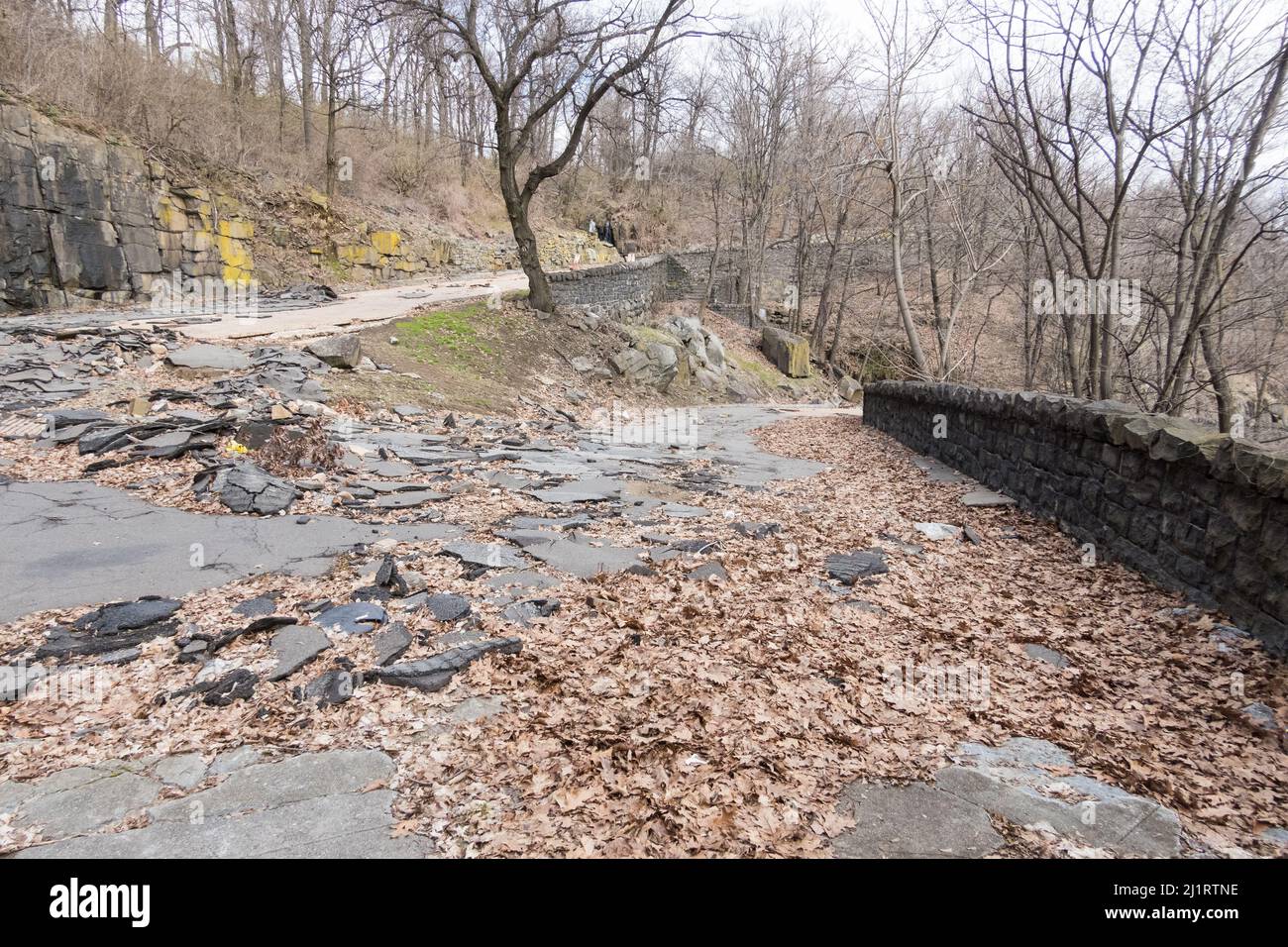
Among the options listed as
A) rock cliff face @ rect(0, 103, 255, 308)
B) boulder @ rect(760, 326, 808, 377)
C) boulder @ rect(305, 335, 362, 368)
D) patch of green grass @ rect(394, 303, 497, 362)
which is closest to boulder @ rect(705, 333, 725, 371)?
boulder @ rect(760, 326, 808, 377)

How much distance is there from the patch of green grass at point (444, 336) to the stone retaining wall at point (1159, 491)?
9.93 meters

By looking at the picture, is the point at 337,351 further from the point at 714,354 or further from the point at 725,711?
the point at 714,354

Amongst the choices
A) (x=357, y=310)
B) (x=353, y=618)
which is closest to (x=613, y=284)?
(x=357, y=310)

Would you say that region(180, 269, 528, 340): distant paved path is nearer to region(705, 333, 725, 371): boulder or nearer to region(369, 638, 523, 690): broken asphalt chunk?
region(705, 333, 725, 371): boulder

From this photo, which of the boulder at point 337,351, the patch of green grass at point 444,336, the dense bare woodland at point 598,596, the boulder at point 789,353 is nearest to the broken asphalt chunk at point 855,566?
the dense bare woodland at point 598,596

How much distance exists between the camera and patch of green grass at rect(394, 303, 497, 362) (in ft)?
44.2

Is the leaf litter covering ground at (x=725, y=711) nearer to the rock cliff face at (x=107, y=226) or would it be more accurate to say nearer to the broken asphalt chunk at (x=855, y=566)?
the broken asphalt chunk at (x=855, y=566)

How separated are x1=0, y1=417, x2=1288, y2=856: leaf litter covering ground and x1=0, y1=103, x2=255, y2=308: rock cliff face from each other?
14.1 metres

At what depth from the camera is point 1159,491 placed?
4.90 m

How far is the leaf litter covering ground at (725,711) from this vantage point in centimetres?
254

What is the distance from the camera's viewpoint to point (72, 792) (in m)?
2.56

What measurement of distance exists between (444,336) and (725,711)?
41.7 ft

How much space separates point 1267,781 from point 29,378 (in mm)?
11718

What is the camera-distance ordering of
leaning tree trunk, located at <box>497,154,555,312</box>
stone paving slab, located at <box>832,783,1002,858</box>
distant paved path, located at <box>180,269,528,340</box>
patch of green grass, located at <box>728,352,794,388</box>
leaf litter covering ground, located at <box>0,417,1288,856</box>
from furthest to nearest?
patch of green grass, located at <box>728,352,794,388</box>
leaning tree trunk, located at <box>497,154,555,312</box>
distant paved path, located at <box>180,269,528,340</box>
leaf litter covering ground, located at <box>0,417,1288,856</box>
stone paving slab, located at <box>832,783,1002,858</box>
